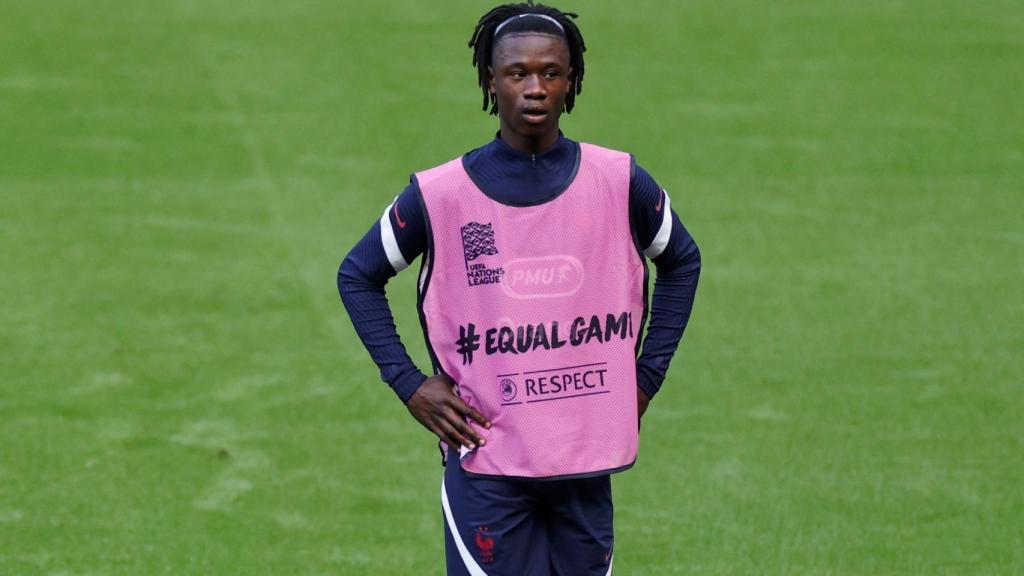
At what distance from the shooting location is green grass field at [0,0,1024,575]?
7312 mm

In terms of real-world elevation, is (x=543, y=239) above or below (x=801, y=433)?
A: above

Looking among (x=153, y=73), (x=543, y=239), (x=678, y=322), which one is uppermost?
(x=543, y=239)

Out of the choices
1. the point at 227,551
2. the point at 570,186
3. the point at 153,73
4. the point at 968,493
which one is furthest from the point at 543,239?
the point at 153,73

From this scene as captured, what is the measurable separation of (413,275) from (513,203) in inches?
251

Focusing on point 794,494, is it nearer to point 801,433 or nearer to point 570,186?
point 801,433

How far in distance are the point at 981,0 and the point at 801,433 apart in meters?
10.1

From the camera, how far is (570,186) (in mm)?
4543

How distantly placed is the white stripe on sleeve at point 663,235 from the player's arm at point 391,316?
63 cm

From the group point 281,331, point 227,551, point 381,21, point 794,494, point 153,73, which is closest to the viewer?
point 227,551

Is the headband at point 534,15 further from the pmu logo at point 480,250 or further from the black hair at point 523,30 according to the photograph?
the pmu logo at point 480,250

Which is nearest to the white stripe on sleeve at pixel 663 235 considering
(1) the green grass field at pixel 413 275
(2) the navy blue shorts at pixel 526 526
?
(2) the navy blue shorts at pixel 526 526

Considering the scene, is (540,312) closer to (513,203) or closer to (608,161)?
(513,203)

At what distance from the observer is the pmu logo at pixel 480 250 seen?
4.52 meters

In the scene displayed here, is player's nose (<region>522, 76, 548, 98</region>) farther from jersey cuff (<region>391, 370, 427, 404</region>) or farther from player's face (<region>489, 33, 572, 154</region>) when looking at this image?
jersey cuff (<region>391, 370, 427, 404</region>)
